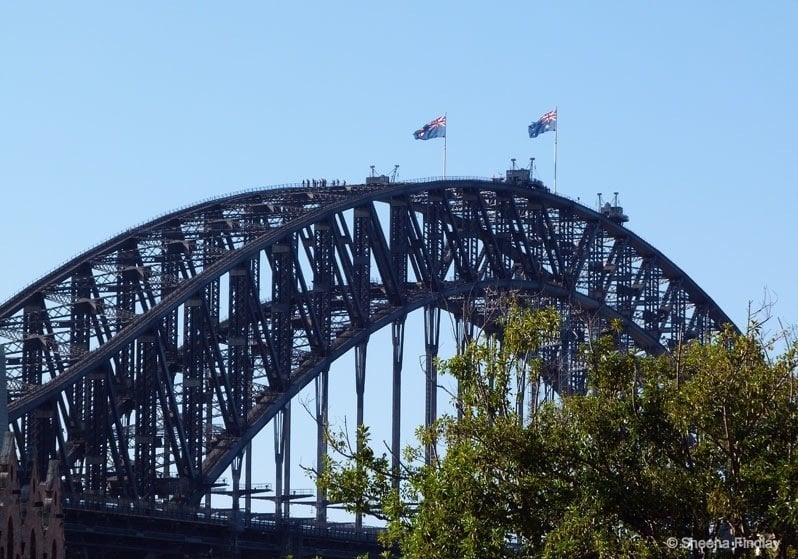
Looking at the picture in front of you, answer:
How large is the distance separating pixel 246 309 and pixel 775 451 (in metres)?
87.0

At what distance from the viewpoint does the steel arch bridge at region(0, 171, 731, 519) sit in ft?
449

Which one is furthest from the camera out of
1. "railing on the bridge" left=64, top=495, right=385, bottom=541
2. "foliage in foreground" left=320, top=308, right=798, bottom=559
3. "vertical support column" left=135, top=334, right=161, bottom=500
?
"vertical support column" left=135, top=334, right=161, bottom=500

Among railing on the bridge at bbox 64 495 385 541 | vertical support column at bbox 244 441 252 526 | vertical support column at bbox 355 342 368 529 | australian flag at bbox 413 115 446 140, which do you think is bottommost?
railing on the bridge at bbox 64 495 385 541

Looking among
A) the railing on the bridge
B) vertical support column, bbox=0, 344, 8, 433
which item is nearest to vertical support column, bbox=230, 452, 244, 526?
the railing on the bridge

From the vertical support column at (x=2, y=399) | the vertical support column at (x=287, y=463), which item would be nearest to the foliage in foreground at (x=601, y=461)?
the vertical support column at (x=2, y=399)

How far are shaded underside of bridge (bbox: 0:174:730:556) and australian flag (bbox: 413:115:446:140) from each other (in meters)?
4.51

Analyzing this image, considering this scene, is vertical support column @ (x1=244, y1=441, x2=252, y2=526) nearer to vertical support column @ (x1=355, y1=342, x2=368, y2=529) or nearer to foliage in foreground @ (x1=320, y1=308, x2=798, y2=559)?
vertical support column @ (x1=355, y1=342, x2=368, y2=529)

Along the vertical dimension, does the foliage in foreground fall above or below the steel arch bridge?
below

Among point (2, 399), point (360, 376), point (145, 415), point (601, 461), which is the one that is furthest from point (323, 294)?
point (601, 461)

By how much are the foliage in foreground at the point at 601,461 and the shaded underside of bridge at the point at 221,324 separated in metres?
56.2

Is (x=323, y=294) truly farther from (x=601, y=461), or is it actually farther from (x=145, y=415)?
(x=601, y=461)

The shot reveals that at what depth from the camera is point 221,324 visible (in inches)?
6196

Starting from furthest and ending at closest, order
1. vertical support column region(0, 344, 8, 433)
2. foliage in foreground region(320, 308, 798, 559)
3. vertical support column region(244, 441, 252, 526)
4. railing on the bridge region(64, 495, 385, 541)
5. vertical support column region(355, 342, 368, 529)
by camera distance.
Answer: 1. vertical support column region(355, 342, 368, 529)
2. vertical support column region(244, 441, 252, 526)
3. railing on the bridge region(64, 495, 385, 541)
4. vertical support column region(0, 344, 8, 433)
5. foliage in foreground region(320, 308, 798, 559)

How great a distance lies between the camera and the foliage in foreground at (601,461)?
62.4 metres
